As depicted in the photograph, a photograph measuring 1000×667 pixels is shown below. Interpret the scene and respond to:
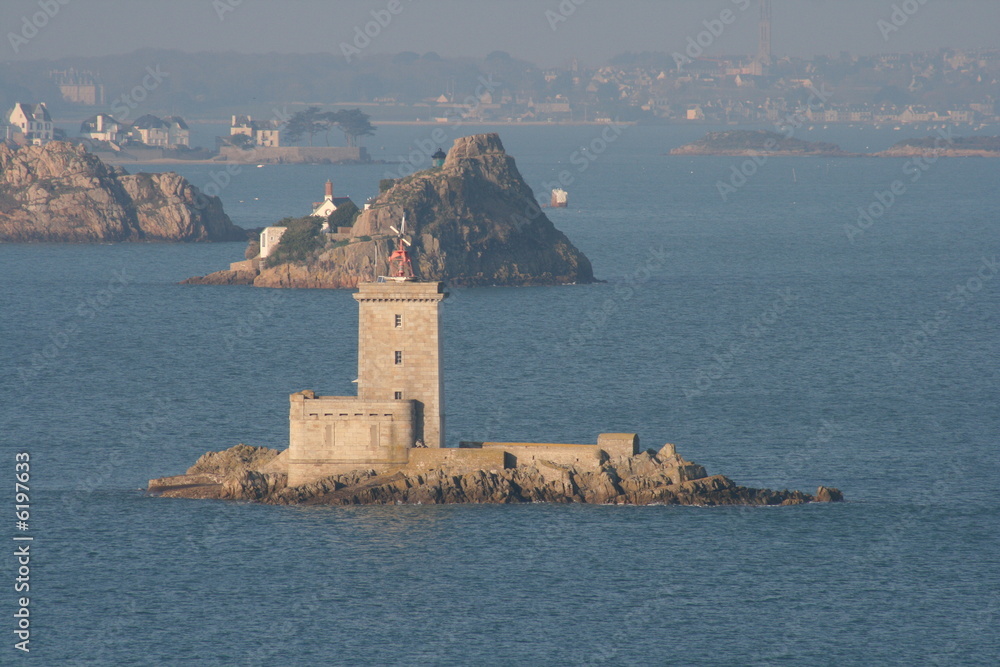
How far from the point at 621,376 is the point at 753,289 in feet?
151

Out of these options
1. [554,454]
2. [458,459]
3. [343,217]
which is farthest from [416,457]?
[343,217]

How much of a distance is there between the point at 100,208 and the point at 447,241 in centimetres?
5894

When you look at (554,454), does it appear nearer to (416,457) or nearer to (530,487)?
(530,487)

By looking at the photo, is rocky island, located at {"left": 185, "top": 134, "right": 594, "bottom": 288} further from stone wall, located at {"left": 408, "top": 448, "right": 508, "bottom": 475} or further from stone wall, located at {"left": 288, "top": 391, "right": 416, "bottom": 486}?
stone wall, located at {"left": 408, "top": 448, "right": 508, "bottom": 475}

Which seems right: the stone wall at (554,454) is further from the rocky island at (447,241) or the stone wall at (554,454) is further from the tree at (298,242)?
the tree at (298,242)

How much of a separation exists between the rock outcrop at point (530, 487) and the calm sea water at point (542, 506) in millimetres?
685

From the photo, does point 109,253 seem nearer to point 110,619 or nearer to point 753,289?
point 753,289

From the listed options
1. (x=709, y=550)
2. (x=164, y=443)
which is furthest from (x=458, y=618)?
(x=164, y=443)

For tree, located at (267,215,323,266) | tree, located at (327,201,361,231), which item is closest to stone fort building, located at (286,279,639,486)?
tree, located at (267,215,323,266)

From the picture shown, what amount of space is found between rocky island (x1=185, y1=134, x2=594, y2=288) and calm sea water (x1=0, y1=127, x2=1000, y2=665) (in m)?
4.22

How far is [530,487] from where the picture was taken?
58.8 metres

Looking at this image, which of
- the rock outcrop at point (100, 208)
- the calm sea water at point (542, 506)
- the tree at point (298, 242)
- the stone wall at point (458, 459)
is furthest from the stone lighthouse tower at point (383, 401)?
the rock outcrop at point (100, 208)

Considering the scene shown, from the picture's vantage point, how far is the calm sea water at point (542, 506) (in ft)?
158

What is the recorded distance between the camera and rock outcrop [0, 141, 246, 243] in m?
172
